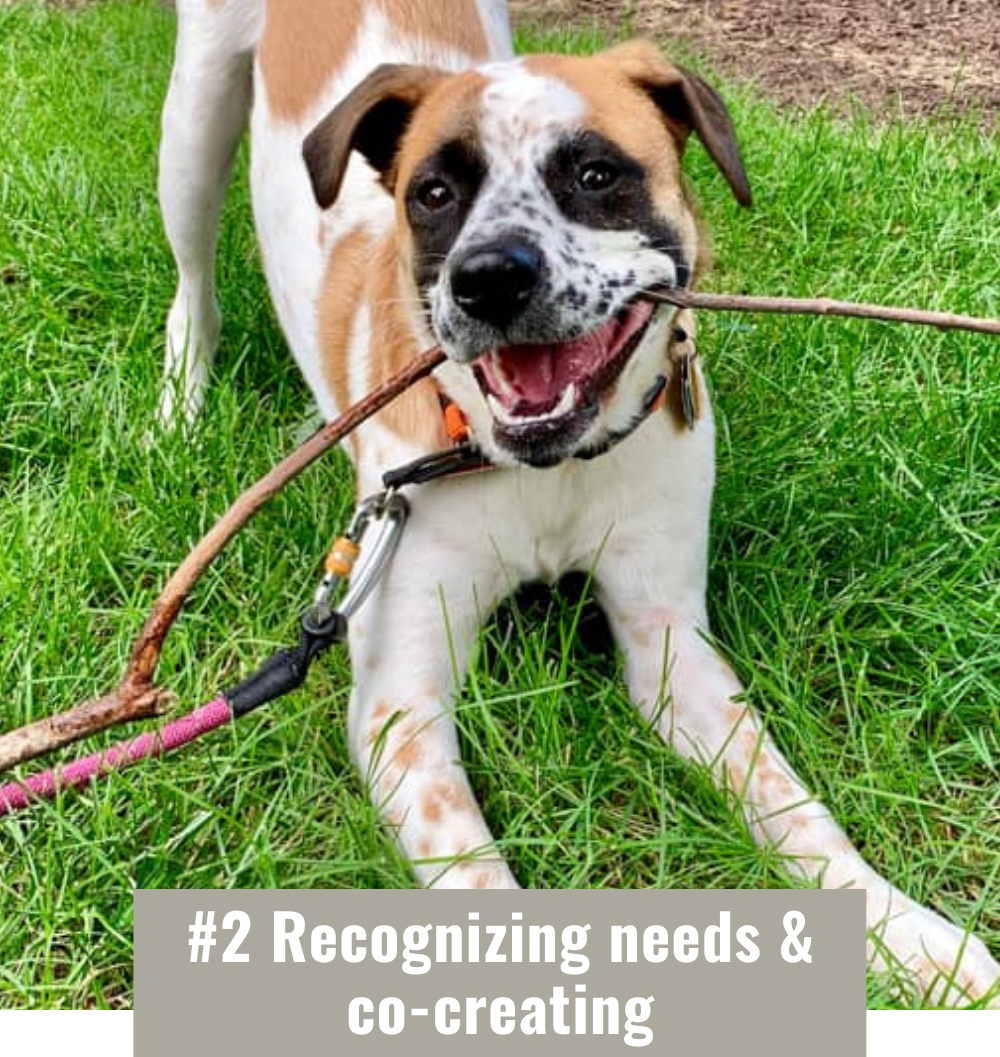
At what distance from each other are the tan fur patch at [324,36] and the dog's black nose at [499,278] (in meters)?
1.18

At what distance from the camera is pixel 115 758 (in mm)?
2193

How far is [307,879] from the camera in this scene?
2129mm

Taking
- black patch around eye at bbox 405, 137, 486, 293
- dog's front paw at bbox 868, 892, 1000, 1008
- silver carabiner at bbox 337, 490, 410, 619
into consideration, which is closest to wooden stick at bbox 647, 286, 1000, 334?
black patch around eye at bbox 405, 137, 486, 293

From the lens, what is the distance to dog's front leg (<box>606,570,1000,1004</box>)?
6.73 feet

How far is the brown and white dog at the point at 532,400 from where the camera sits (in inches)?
82.7

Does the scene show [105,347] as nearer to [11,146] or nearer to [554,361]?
[11,146]

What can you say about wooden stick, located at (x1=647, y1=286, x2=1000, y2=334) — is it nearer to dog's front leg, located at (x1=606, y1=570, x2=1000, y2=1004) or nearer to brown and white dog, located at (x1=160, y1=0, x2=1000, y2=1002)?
brown and white dog, located at (x1=160, y1=0, x2=1000, y2=1002)

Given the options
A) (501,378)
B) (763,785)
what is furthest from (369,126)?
(763,785)

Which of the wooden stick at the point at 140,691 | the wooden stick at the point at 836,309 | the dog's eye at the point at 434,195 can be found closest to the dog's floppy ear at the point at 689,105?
the wooden stick at the point at 836,309

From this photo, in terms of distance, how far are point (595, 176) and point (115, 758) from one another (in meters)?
1.18

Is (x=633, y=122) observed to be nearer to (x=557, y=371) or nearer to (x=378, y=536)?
(x=557, y=371)

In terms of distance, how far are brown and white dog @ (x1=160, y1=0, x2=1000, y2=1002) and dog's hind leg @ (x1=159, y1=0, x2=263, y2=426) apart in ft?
1.66

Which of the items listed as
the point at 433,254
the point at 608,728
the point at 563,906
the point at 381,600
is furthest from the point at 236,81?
the point at 563,906

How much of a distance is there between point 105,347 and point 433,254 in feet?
5.26
